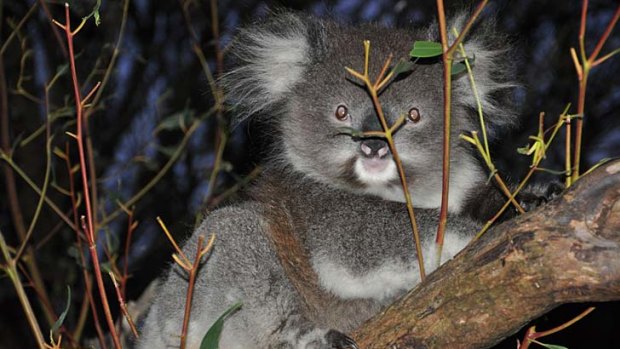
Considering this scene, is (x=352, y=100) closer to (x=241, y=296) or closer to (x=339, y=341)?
(x=241, y=296)

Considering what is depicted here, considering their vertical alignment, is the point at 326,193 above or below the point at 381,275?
above

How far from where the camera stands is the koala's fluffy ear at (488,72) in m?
3.49

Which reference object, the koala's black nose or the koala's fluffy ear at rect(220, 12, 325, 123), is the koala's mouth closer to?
the koala's black nose

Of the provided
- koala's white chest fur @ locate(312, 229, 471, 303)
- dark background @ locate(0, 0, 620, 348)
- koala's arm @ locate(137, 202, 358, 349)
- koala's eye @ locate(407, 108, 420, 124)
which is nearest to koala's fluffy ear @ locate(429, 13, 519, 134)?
koala's eye @ locate(407, 108, 420, 124)

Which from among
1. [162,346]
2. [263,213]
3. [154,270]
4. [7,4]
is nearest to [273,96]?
[263,213]

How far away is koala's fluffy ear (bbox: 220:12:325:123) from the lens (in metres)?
3.73

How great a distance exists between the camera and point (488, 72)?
360 centimetres

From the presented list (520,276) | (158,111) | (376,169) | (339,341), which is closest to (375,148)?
(376,169)

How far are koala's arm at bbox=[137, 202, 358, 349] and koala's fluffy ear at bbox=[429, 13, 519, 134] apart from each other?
1.12 metres

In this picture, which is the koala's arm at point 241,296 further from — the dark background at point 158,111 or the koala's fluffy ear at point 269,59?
the dark background at point 158,111

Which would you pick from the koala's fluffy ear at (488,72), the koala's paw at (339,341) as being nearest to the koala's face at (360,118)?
the koala's fluffy ear at (488,72)

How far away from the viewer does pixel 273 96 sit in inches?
154

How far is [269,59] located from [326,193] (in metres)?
0.76

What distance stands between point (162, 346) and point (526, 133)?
12.4ft
